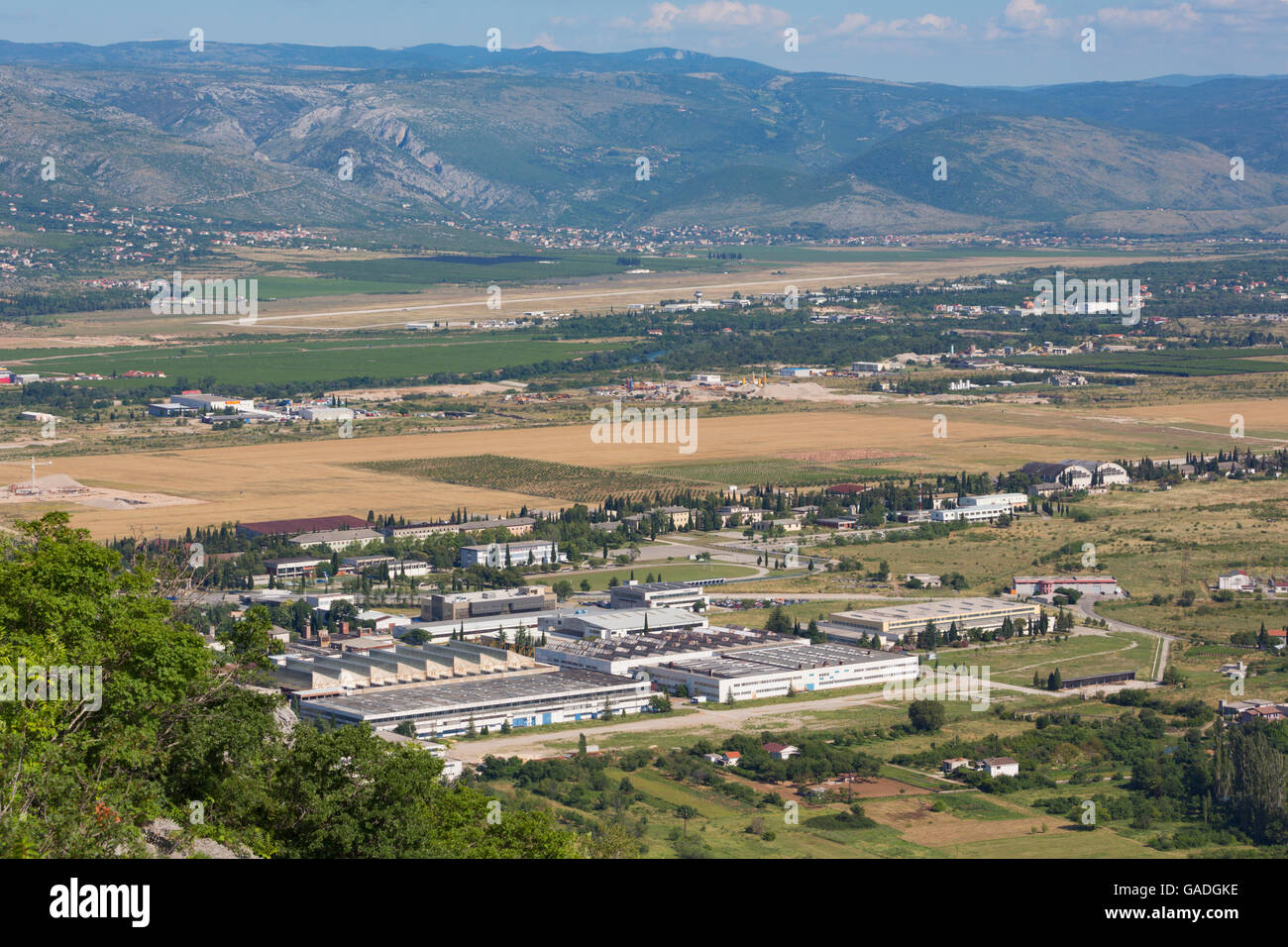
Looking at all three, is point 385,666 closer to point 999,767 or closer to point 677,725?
point 677,725

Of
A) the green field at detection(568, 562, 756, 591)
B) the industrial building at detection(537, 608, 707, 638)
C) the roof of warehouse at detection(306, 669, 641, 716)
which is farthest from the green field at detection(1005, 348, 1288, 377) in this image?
the roof of warehouse at detection(306, 669, 641, 716)

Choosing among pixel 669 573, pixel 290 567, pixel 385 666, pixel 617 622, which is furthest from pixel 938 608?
pixel 290 567

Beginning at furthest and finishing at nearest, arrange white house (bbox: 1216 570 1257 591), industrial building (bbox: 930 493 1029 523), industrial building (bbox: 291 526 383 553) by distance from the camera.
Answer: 1. industrial building (bbox: 930 493 1029 523)
2. industrial building (bbox: 291 526 383 553)
3. white house (bbox: 1216 570 1257 591)

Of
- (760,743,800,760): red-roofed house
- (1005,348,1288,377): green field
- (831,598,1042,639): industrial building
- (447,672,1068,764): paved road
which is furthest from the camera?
(1005,348,1288,377): green field

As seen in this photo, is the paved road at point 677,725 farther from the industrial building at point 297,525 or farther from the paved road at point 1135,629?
the industrial building at point 297,525

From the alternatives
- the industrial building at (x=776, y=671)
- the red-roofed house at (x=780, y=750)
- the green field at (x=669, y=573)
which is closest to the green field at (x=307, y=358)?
the green field at (x=669, y=573)

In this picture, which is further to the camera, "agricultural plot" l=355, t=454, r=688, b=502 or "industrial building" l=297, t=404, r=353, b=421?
"industrial building" l=297, t=404, r=353, b=421

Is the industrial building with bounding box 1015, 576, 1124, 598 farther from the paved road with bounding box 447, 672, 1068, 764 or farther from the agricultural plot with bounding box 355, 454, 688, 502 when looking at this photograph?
the agricultural plot with bounding box 355, 454, 688, 502
